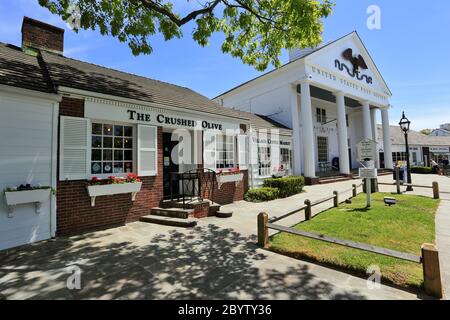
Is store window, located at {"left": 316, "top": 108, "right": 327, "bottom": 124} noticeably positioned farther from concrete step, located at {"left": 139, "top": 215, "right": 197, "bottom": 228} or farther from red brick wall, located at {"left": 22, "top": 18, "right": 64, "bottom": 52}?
red brick wall, located at {"left": 22, "top": 18, "right": 64, "bottom": 52}

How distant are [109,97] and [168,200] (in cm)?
371

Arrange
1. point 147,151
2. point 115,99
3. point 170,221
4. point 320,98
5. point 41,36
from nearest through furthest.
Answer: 1. point 170,221
2. point 115,99
3. point 147,151
4. point 41,36
5. point 320,98

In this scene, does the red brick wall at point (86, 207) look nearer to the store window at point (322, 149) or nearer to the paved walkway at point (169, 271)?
the paved walkway at point (169, 271)

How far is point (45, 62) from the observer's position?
7.54m

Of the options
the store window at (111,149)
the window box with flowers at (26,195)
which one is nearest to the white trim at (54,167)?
the window box with flowers at (26,195)

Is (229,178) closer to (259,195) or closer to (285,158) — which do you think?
(259,195)

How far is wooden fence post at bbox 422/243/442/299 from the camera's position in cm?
320

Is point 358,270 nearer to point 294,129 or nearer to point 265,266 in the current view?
point 265,266

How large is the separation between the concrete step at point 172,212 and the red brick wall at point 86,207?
0.30m

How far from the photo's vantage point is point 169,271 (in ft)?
13.2

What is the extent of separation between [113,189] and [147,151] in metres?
1.62

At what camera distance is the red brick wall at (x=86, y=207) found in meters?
6.02

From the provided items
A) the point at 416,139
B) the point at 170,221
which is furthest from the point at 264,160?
the point at 416,139

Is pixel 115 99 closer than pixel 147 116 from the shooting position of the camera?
Yes
